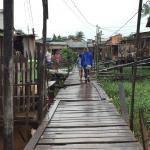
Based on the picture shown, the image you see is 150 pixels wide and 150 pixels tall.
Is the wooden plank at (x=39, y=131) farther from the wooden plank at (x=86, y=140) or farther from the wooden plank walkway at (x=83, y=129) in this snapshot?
the wooden plank at (x=86, y=140)

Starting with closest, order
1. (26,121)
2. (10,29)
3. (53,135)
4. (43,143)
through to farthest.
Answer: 1. (10,29)
2. (43,143)
3. (53,135)
4. (26,121)

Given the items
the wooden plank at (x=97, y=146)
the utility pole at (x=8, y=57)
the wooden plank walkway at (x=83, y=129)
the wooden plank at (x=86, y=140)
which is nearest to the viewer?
the utility pole at (x=8, y=57)

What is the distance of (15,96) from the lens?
1123 cm

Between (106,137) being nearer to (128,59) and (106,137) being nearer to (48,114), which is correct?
(48,114)

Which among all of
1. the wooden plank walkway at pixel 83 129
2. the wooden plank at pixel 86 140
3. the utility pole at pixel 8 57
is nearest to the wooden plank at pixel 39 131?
the wooden plank walkway at pixel 83 129

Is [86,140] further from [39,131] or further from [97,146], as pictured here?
[39,131]

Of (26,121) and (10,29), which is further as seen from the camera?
(26,121)

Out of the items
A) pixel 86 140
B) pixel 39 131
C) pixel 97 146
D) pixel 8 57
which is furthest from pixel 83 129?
pixel 8 57

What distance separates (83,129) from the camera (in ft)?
32.8

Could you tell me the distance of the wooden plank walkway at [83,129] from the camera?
8398 mm

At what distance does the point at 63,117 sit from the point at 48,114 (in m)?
0.47

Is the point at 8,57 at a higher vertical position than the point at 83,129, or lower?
higher

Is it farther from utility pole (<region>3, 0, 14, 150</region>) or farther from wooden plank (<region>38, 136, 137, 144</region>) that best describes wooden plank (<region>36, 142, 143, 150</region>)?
utility pole (<region>3, 0, 14, 150</region>)

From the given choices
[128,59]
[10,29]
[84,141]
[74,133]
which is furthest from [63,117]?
[128,59]
